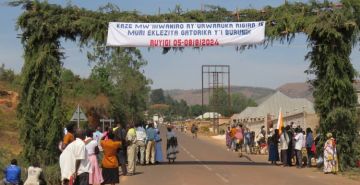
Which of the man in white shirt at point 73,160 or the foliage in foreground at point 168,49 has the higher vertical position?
the foliage in foreground at point 168,49

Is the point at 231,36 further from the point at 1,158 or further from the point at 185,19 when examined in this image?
the point at 1,158

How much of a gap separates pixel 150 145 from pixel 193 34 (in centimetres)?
525

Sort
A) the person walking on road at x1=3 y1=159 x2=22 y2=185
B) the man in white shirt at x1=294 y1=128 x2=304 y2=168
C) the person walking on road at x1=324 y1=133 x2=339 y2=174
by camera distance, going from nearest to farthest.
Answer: the person walking on road at x1=3 y1=159 x2=22 y2=185, the person walking on road at x1=324 y1=133 x2=339 y2=174, the man in white shirt at x1=294 y1=128 x2=304 y2=168

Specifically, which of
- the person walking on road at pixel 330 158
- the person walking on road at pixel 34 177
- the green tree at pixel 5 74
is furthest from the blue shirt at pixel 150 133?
the green tree at pixel 5 74

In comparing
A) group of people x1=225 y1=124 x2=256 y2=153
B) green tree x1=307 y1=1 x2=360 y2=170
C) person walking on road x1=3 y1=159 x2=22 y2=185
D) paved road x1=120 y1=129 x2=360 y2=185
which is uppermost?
green tree x1=307 y1=1 x2=360 y2=170

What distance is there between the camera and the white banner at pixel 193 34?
23125mm

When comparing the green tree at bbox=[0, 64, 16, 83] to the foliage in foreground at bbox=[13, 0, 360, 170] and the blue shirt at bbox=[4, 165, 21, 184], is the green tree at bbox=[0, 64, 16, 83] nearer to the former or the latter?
the foliage in foreground at bbox=[13, 0, 360, 170]

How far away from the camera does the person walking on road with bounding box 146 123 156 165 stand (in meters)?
25.6

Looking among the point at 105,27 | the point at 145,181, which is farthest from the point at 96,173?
the point at 105,27

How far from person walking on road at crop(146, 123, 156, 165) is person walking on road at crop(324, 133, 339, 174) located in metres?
7.25

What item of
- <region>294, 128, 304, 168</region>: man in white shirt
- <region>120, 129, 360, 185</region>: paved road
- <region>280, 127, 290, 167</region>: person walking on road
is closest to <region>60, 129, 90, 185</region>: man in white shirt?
<region>120, 129, 360, 185</region>: paved road

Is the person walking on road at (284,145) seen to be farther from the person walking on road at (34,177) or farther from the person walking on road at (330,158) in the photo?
the person walking on road at (34,177)

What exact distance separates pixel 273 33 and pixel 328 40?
2.08m

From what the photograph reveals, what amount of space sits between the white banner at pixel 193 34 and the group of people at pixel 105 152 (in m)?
3.39
